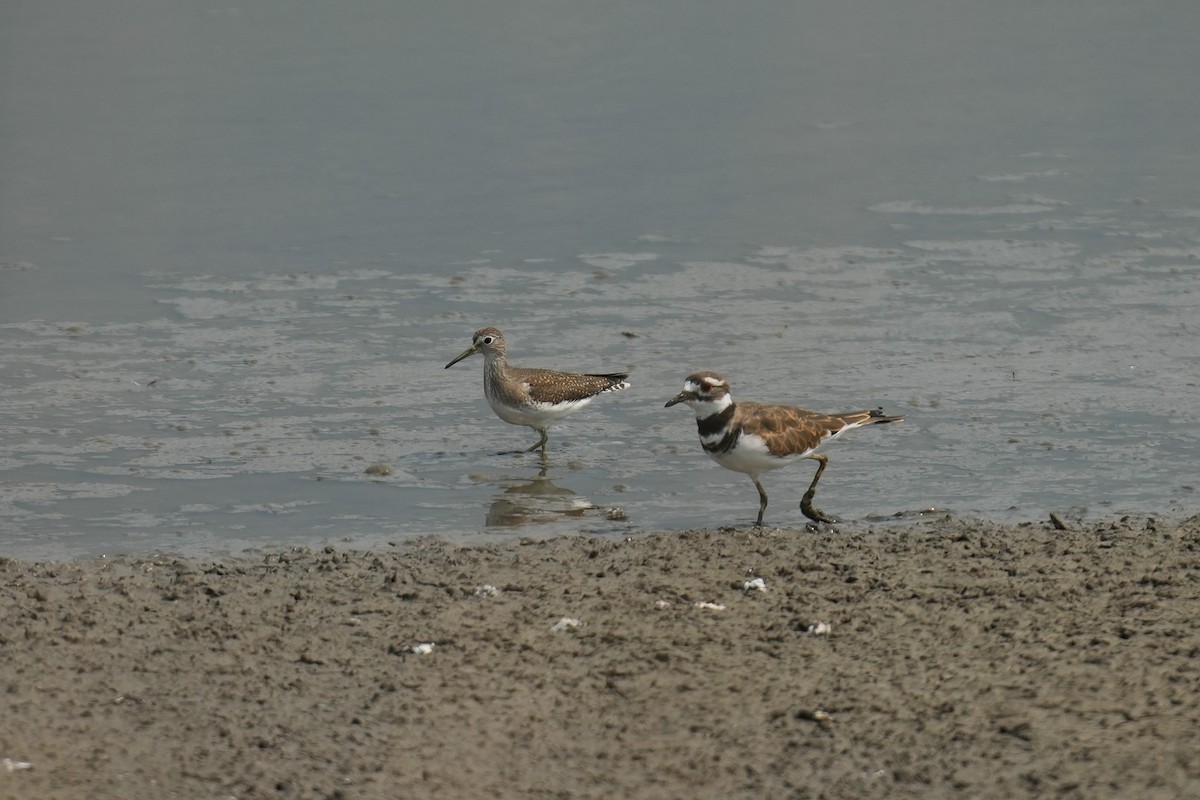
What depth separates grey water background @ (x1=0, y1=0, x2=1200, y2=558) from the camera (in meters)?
10.6

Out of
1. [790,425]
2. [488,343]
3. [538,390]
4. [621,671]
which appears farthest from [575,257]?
[621,671]

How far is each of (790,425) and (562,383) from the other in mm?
2204

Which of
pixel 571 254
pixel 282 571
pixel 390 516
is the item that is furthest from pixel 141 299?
pixel 282 571

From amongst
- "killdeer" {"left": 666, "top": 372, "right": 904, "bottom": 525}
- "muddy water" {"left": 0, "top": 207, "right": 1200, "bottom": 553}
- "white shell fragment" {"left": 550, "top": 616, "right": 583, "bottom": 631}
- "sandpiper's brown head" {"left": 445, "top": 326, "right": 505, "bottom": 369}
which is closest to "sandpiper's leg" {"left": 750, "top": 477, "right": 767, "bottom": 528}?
"killdeer" {"left": 666, "top": 372, "right": 904, "bottom": 525}

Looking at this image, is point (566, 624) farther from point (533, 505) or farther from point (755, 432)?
point (533, 505)

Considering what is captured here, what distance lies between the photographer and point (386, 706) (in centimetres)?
682

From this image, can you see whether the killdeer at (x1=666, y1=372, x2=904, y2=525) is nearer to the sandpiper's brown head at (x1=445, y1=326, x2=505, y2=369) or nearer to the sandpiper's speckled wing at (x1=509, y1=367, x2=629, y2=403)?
the sandpiper's speckled wing at (x1=509, y1=367, x2=629, y2=403)

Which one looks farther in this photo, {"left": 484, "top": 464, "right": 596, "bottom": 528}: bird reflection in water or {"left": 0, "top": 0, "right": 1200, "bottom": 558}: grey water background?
{"left": 0, "top": 0, "right": 1200, "bottom": 558}: grey water background

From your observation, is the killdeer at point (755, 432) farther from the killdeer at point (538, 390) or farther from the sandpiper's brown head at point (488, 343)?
the sandpiper's brown head at point (488, 343)

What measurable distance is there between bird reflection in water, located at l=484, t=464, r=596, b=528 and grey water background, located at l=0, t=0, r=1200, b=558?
3 centimetres

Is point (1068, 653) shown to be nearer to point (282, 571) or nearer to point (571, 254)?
point (282, 571)

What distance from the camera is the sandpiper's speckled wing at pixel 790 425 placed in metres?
9.83

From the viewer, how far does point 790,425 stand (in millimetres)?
10000

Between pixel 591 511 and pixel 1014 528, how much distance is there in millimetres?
2481
